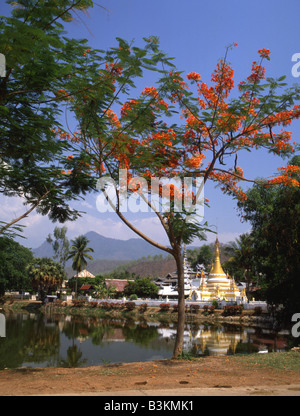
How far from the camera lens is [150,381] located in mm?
6547

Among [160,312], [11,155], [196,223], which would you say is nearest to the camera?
[11,155]

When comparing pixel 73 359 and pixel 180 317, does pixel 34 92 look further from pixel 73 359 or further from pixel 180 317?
pixel 73 359

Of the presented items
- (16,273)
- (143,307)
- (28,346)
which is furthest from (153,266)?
(28,346)

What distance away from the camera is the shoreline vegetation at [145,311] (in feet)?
103

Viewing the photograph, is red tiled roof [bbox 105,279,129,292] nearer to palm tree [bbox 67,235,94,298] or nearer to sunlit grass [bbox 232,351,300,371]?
palm tree [bbox 67,235,94,298]

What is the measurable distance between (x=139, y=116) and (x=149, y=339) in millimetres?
16954

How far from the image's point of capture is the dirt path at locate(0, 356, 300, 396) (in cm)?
569

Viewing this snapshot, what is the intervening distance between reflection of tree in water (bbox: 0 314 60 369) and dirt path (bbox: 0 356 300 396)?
21.8 feet

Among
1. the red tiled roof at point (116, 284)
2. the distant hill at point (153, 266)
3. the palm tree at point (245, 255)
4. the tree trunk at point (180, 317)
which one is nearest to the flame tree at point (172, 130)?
the tree trunk at point (180, 317)

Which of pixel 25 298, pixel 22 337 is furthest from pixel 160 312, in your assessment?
pixel 25 298

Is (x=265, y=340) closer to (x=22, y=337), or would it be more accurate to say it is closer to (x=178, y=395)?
(x=22, y=337)

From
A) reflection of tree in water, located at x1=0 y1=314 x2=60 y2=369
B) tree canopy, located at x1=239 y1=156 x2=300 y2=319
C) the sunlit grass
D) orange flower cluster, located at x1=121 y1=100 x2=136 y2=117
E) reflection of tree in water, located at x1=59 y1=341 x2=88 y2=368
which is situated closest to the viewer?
the sunlit grass

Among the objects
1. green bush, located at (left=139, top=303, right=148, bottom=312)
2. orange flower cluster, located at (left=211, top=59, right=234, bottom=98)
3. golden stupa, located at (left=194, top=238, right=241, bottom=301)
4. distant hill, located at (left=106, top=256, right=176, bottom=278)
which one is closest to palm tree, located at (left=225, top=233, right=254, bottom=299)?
golden stupa, located at (left=194, top=238, right=241, bottom=301)

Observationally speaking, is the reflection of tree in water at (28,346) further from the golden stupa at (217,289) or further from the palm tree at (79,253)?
the palm tree at (79,253)
